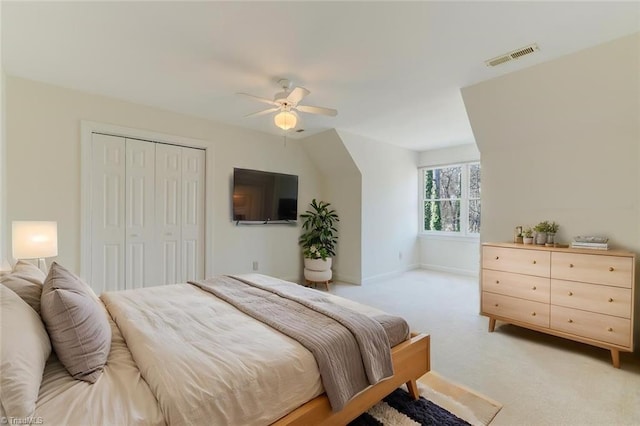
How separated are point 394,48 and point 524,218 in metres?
2.38

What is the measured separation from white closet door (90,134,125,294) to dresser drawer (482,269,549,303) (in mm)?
4160

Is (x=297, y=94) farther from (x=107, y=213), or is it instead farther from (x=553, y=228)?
(x=553, y=228)

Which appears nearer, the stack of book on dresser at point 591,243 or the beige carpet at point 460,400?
the beige carpet at point 460,400

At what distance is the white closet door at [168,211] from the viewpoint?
367cm

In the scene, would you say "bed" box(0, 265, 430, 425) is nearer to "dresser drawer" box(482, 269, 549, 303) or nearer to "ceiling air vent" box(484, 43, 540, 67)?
"dresser drawer" box(482, 269, 549, 303)

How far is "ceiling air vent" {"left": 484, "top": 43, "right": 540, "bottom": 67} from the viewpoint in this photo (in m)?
2.24

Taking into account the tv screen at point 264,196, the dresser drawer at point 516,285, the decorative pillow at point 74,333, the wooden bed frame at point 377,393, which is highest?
the tv screen at point 264,196

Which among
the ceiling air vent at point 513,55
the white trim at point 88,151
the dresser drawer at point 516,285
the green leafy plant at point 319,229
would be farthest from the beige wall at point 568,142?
the white trim at point 88,151

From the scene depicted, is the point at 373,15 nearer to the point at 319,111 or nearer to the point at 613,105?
the point at 319,111

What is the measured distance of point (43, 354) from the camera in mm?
1081

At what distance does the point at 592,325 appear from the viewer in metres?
2.41

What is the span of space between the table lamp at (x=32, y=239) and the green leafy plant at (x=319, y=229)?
10.6 feet

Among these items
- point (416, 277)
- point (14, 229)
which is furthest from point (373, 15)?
point (416, 277)

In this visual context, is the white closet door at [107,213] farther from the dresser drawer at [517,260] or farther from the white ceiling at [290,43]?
the dresser drawer at [517,260]
